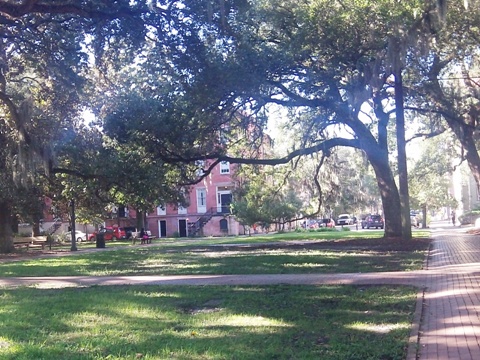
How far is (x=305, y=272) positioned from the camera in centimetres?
1404

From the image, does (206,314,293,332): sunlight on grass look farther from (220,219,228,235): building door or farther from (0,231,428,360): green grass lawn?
(220,219,228,235): building door

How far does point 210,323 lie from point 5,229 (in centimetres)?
2630

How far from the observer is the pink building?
6003cm

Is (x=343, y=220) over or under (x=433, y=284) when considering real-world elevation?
over

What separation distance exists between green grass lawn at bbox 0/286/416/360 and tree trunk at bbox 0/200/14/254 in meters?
20.7

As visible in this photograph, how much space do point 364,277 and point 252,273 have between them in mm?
3029

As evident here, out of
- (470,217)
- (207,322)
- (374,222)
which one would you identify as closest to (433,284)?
(207,322)

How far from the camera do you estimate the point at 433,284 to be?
1117 centimetres

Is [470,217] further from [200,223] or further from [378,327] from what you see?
[378,327]

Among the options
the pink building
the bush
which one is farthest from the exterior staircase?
the bush

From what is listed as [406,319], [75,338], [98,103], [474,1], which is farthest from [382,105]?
[75,338]

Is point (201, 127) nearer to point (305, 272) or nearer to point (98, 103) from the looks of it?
point (98, 103)

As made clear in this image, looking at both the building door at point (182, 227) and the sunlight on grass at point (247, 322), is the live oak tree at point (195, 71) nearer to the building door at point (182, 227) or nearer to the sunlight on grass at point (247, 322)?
the sunlight on grass at point (247, 322)

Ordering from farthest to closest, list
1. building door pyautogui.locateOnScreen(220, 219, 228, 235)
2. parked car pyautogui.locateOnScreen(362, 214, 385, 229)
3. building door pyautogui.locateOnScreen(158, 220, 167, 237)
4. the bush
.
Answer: building door pyautogui.locateOnScreen(158, 220, 167, 237) → building door pyautogui.locateOnScreen(220, 219, 228, 235) → parked car pyautogui.locateOnScreen(362, 214, 385, 229) → the bush
